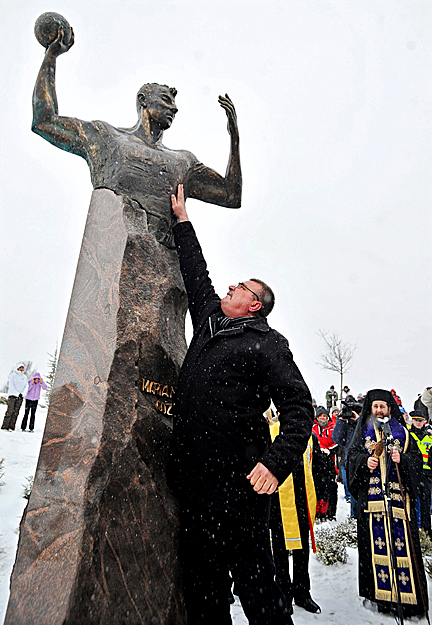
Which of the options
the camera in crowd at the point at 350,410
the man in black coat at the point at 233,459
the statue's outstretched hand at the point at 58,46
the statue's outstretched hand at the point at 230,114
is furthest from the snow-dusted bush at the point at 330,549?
the statue's outstretched hand at the point at 58,46

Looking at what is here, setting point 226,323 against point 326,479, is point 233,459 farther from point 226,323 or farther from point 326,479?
point 326,479

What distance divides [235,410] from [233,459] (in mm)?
236

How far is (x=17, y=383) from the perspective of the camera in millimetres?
11078

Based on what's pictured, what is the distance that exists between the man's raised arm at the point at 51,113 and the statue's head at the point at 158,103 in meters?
0.51

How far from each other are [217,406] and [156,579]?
0.86 m

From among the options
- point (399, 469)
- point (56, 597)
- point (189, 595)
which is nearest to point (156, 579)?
point (189, 595)

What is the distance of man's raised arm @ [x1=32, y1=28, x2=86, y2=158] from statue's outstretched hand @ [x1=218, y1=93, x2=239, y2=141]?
42.5 inches

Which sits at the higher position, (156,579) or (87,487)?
(87,487)

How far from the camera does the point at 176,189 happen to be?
3008 millimetres

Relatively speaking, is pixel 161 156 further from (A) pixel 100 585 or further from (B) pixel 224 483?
(A) pixel 100 585

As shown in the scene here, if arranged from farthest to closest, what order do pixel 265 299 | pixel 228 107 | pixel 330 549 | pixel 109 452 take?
1. pixel 330 549
2. pixel 228 107
3. pixel 265 299
4. pixel 109 452

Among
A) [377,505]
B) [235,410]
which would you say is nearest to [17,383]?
[377,505]

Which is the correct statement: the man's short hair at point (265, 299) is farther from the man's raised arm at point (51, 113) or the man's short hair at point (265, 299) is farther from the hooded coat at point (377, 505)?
the hooded coat at point (377, 505)

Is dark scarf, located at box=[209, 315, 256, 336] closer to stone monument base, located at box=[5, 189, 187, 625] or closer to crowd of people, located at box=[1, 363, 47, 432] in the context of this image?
stone monument base, located at box=[5, 189, 187, 625]
